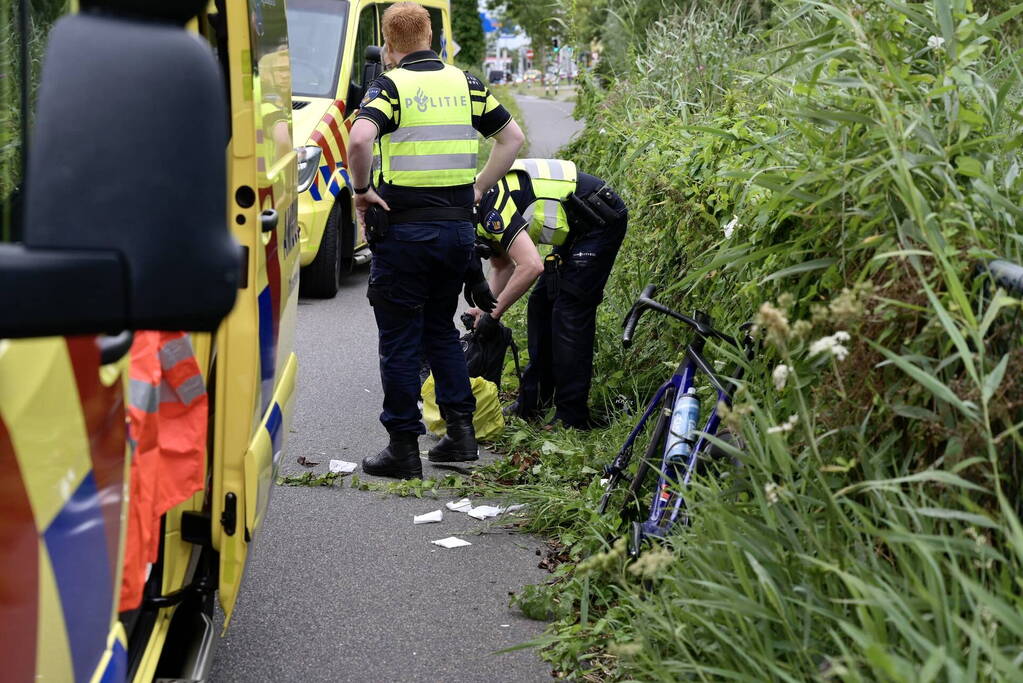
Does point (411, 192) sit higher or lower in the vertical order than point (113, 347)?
lower

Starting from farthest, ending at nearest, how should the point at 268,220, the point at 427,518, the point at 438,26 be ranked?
the point at 438,26 → the point at 427,518 → the point at 268,220

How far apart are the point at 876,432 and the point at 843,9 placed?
117 cm

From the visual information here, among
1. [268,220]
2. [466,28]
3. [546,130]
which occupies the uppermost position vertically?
[268,220]

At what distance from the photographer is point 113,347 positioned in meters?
1.68

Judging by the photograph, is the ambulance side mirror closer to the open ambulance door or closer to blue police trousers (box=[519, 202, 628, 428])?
the open ambulance door

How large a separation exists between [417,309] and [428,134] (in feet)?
2.53

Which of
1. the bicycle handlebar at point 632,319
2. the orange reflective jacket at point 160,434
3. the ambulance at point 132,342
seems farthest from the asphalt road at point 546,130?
the orange reflective jacket at point 160,434

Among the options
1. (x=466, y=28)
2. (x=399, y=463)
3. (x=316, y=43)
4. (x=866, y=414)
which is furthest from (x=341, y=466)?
(x=466, y=28)

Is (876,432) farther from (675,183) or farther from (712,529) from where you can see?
(675,183)

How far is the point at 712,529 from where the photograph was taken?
9.61 ft

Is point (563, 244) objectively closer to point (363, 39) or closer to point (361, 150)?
point (361, 150)

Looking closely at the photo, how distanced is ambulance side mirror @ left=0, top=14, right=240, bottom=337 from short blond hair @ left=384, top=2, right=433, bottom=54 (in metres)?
4.12

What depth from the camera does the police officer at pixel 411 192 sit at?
524cm

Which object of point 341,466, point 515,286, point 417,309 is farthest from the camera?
point 515,286
